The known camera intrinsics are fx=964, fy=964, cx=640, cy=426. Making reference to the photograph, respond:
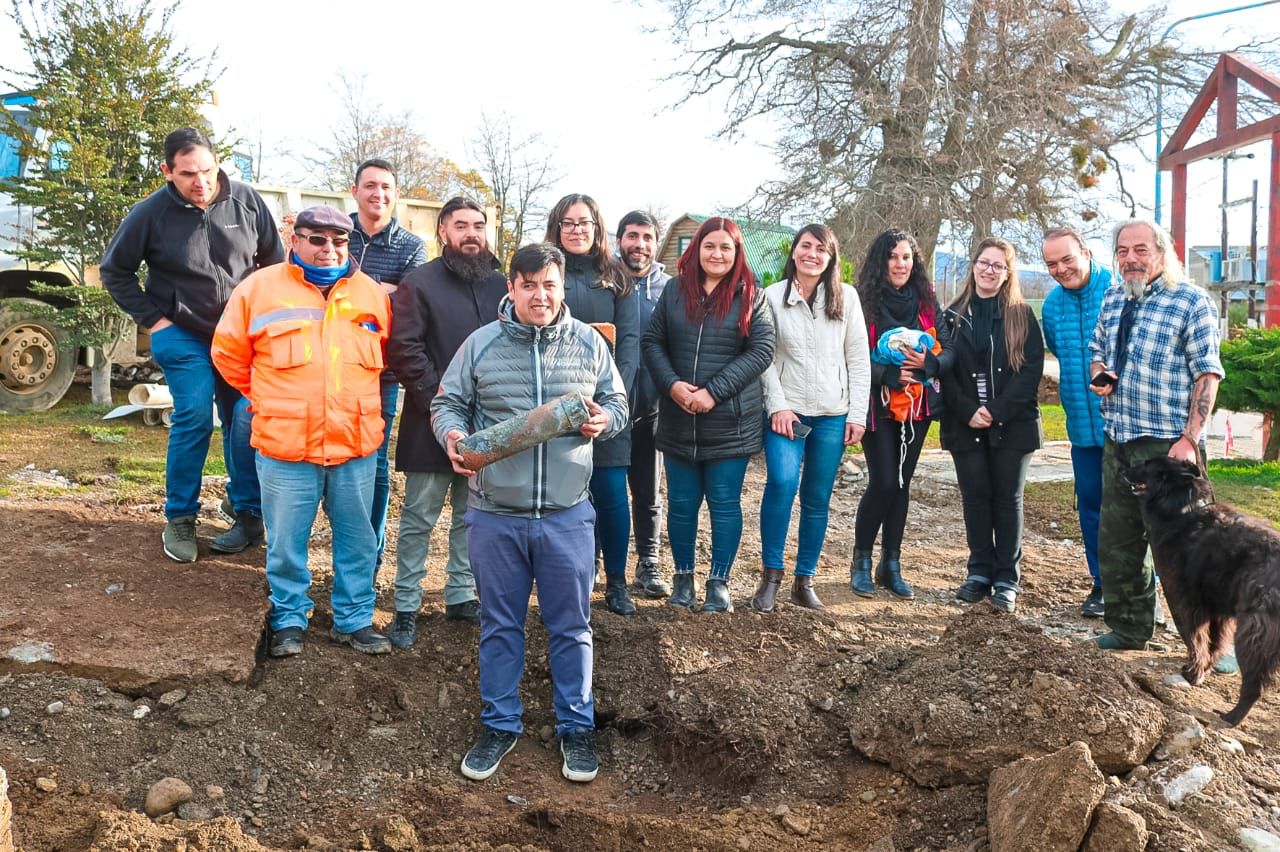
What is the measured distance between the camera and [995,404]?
5.02m

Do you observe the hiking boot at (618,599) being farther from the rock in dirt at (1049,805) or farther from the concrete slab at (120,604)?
the rock in dirt at (1049,805)

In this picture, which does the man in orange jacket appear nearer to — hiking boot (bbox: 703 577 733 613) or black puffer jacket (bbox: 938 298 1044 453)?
hiking boot (bbox: 703 577 733 613)

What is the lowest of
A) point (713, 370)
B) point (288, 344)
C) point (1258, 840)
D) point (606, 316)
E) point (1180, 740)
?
point (1258, 840)

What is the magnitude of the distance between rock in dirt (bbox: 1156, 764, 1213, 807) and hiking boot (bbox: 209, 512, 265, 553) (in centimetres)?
407

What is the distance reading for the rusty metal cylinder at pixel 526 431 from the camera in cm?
325

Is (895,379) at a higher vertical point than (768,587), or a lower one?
higher

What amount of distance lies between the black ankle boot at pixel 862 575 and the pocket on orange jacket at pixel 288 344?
3.18 meters

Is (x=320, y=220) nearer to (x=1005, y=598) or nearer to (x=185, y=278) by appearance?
(x=185, y=278)

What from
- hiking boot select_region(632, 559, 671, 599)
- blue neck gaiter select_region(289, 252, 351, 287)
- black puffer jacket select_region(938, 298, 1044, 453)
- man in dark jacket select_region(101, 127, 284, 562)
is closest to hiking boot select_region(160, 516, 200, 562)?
man in dark jacket select_region(101, 127, 284, 562)

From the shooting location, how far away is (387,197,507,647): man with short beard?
4152 millimetres

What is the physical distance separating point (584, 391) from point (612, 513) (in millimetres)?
1216

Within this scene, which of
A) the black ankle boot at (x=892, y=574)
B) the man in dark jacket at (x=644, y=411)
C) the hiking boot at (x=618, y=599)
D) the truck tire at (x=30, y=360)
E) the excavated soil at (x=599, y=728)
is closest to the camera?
the excavated soil at (x=599, y=728)

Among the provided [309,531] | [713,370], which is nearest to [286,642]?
[309,531]

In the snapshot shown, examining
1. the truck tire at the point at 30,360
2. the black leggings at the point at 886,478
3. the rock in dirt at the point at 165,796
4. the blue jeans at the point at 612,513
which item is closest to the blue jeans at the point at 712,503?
the blue jeans at the point at 612,513
